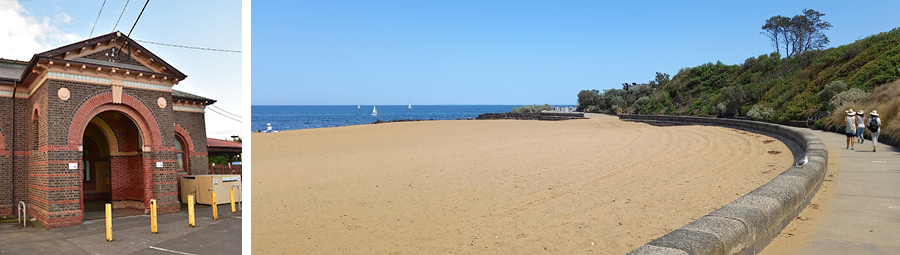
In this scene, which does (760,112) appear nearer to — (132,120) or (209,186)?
A: (209,186)

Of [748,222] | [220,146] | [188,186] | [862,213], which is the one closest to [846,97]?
[862,213]

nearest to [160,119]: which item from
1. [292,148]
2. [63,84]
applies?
[63,84]

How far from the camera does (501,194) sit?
10.1m

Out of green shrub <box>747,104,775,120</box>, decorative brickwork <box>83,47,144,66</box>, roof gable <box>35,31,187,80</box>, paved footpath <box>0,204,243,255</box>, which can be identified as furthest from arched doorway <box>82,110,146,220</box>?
green shrub <box>747,104,775,120</box>

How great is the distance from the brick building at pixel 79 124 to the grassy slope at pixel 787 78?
2441cm

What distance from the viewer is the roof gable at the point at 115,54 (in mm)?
15258

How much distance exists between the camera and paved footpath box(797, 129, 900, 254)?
4727mm

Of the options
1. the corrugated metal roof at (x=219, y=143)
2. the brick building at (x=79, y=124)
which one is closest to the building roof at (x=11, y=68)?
the brick building at (x=79, y=124)

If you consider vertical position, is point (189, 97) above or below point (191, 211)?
above

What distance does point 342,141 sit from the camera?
24062mm

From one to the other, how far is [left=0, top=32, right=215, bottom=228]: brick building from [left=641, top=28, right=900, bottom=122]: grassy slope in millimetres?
24409

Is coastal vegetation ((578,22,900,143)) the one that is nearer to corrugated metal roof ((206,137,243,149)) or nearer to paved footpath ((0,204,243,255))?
paved footpath ((0,204,243,255))

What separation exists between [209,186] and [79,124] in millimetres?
5366

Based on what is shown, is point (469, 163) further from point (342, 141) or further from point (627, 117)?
point (627, 117)
